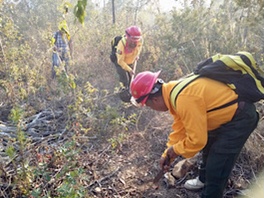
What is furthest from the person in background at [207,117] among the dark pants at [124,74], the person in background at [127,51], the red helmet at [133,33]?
the dark pants at [124,74]

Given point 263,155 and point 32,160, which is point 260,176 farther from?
point 32,160

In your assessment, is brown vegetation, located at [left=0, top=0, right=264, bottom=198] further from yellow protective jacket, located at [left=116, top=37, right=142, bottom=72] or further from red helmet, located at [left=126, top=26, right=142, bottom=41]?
red helmet, located at [left=126, top=26, right=142, bottom=41]

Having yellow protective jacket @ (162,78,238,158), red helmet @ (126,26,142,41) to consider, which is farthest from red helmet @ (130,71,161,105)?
red helmet @ (126,26,142,41)

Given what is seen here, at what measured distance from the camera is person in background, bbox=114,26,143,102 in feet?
13.8

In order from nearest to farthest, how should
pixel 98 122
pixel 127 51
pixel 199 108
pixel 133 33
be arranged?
pixel 199 108 → pixel 98 122 → pixel 133 33 → pixel 127 51

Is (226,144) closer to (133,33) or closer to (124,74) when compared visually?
(133,33)

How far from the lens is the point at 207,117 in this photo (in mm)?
1958

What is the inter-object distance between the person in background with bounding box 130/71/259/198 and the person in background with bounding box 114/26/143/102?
2.08 meters

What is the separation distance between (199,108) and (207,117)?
0.61 feet

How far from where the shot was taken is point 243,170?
114 inches

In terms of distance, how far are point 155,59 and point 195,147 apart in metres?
4.02

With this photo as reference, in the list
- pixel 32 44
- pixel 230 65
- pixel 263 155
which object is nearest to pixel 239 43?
pixel 263 155

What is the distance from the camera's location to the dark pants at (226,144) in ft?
6.42

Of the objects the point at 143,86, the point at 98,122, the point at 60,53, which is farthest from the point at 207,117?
the point at 60,53
